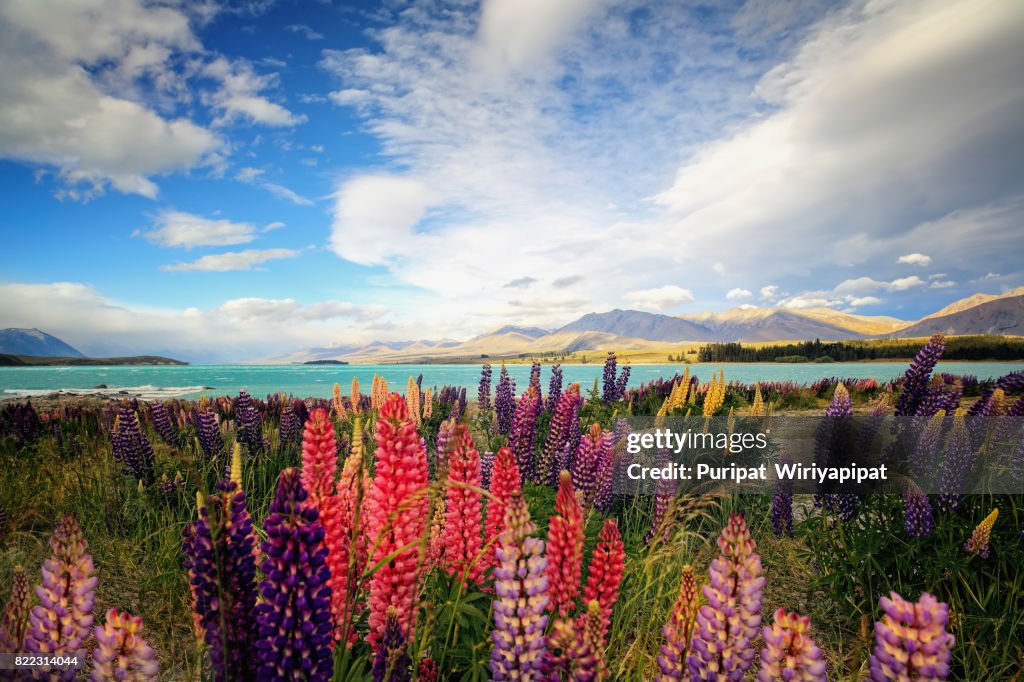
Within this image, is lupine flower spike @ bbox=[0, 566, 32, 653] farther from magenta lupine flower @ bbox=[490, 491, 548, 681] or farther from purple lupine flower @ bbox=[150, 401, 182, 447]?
purple lupine flower @ bbox=[150, 401, 182, 447]

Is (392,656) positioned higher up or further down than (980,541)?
higher up

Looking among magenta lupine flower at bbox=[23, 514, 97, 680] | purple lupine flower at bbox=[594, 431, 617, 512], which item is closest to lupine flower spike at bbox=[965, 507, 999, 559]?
purple lupine flower at bbox=[594, 431, 617, 512]

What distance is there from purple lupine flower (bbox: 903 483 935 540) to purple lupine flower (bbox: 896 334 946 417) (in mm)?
1512

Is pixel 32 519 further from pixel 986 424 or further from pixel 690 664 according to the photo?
pixel 986 424

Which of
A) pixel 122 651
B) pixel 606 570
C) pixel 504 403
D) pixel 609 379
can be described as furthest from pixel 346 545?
pixel 609 379

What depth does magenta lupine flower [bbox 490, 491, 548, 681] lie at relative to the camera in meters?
1.54

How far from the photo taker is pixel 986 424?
15.7 ft

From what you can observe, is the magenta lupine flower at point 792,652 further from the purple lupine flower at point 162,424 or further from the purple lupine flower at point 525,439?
the purple lupine flower at point 162,424

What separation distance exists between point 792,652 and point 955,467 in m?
3.99

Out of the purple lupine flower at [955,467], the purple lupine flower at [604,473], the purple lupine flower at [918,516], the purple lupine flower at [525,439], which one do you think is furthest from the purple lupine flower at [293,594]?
the purple lupine flower at [955,467]

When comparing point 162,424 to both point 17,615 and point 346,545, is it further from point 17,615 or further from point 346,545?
point 17,615

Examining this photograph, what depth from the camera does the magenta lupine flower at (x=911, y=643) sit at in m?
1.28

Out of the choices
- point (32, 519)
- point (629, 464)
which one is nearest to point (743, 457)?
point (629, 464)

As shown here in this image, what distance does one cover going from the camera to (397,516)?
2041 millimetres
